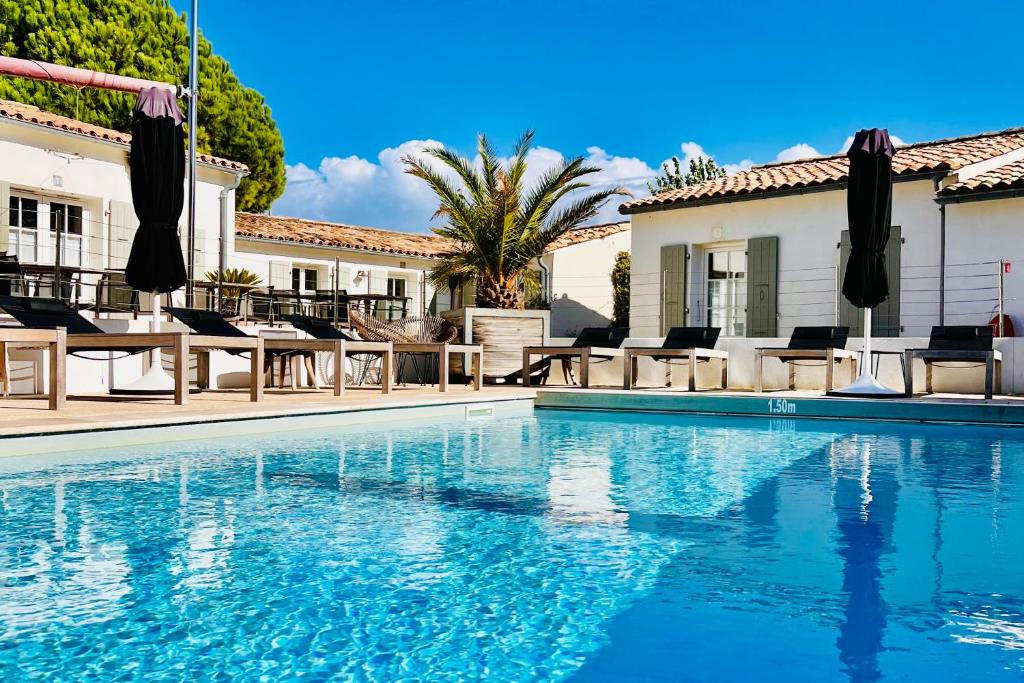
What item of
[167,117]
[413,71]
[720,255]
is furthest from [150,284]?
[413,71]

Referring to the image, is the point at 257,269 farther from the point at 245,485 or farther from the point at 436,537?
the point at 436,537

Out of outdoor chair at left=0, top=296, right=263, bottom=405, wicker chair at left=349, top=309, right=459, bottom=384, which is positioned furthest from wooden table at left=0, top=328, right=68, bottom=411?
wicker chair at left=349, top=309, right=459, bottom=384

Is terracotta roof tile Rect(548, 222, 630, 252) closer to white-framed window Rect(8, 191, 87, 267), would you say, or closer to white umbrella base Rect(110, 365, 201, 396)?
white-framed window Rect(8, 191, 87, 267)

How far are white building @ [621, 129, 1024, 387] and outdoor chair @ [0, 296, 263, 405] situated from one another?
26.4ft

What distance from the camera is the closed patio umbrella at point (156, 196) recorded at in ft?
28.5

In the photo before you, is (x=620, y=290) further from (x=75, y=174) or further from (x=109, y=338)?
(x=109, y=338)

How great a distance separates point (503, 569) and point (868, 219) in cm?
827

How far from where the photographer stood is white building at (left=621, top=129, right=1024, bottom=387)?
1235cm

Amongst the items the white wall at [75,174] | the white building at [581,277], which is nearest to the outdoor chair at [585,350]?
the white building at [581,277]

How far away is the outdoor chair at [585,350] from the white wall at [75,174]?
650cm

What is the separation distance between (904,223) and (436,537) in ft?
38.3

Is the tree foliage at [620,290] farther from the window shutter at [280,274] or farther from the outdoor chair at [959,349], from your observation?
the outdoor chair at [959,349]

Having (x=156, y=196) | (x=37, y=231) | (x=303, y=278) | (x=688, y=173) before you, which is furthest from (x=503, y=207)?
(x=688, y=173)

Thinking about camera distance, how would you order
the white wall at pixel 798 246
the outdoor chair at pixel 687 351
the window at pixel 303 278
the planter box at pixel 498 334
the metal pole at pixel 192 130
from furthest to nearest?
the window at pixel 303 278 → the planter box at pixel 498 334 → the white wall at pixel 798 246 → the metal pole at pixel 192 130 → the outdoor chair at pixel 687 351
